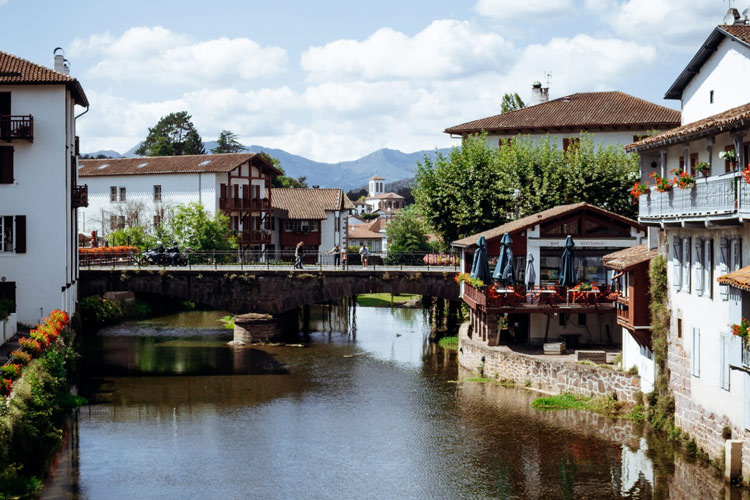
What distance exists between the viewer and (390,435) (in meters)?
30.0

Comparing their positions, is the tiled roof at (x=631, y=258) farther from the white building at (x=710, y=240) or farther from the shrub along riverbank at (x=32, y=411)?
the shrub along riverbank at (x=32, y=411)

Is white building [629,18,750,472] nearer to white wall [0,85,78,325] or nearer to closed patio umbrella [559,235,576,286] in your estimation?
closed patio umbrella [559,235,576,286]

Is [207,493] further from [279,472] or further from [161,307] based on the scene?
[161,307]

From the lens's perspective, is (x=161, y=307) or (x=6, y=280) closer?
(x=6, y=280)

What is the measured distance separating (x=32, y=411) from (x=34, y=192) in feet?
65.1

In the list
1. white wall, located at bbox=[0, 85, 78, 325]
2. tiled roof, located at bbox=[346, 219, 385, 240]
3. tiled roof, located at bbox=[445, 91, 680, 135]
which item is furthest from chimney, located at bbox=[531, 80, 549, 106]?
tiled roof, located at bbox=[346, 219, 385, 240]

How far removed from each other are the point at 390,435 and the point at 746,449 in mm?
11240

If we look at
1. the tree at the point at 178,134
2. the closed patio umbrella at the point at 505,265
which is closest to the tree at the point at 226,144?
the tree at the point at 178,134

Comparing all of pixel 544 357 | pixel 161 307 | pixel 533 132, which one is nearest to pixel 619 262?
pixel 544 357

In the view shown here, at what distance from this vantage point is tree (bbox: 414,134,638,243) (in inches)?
2130

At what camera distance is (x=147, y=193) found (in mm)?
78250

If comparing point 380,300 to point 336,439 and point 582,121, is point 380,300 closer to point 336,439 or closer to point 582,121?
point 582,121

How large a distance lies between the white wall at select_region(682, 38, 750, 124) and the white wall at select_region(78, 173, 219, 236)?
163 feet

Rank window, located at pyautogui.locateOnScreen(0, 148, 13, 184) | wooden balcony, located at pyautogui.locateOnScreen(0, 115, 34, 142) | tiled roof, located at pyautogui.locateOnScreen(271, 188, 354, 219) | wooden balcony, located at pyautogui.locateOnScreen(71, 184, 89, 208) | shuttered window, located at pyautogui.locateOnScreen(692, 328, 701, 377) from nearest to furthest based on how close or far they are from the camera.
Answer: shuttered window, located at pyautogui.locateOnScreen(692, 328, 701, 377), wooden balcony, located at pyautogui.locateOnScreen(0, 115, 34, 142), window, located at pyautogui.locateOnScreen(0, 148, 13, 184), wooden balcony, located at pyautogui.locateOnScreen(71, 184, 89, 208), tiled roof, located at pyautogui.locateOnScreen(271, 188, 354, 219)
